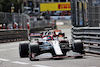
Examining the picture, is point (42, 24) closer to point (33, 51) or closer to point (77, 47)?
point (77, 47)

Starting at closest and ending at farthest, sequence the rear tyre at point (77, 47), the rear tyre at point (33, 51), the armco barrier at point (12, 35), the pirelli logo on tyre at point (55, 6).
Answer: the rear tyre at point (33, 51) < the rear tyre at point (77, 47) < the armco barrier at point (12, 35) < the pirelli logo on tyre at point (55, 6)

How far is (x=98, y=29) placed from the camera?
1412cm

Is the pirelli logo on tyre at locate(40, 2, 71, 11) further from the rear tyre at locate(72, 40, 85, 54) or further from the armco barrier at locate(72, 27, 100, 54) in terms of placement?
the rear tyre at locate(72, 40, 85, 54)

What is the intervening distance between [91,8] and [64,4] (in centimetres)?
7852

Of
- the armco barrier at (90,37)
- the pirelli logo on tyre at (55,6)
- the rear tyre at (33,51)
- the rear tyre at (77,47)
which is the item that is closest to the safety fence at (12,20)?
the armco barrier at (90,37)

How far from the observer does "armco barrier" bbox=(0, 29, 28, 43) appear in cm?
2557

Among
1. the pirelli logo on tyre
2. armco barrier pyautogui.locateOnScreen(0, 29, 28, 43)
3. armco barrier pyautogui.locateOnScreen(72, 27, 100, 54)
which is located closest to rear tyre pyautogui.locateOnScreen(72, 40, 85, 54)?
armco barrier pyautogui.locateOnScreen(72, 27, 100, 54)

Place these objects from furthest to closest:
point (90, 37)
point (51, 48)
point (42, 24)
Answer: point (42, 24) → point (90, 37) → point (51, 48)

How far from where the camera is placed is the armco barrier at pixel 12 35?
2557 cm

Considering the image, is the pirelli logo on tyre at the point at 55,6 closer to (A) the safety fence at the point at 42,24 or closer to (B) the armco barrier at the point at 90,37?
(A) the safety fence at the point at 42,24

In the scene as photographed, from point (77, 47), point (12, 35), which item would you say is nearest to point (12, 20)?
point (12, 35)

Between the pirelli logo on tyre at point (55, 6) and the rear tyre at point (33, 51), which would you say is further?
the pirelli logo on tyre at point (55, 6)

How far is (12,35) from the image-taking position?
26656 mm

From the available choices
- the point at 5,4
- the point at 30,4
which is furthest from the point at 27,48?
the point at 30,4
